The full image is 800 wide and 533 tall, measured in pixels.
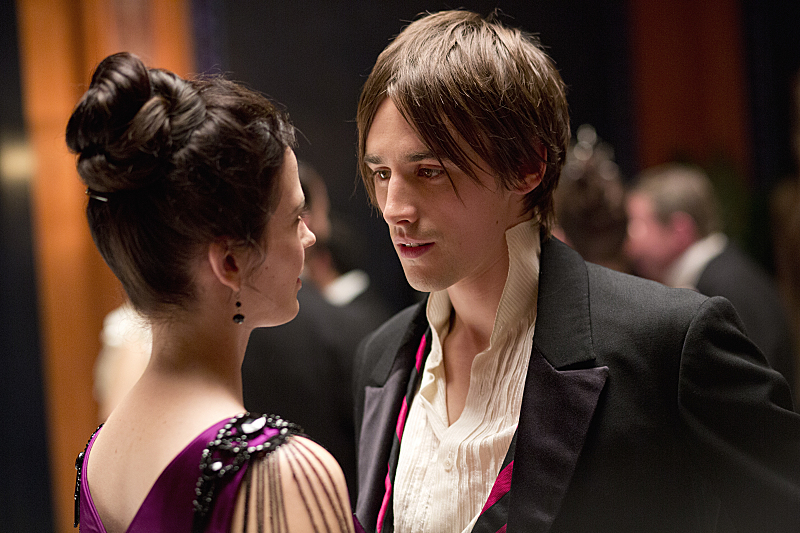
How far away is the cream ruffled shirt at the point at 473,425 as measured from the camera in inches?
63.8

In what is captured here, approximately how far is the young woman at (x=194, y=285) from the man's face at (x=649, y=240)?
3.41 m

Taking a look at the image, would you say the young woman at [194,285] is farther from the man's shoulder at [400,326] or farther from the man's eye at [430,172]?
the man's shoulder at [400,326]

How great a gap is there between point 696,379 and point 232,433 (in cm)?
92

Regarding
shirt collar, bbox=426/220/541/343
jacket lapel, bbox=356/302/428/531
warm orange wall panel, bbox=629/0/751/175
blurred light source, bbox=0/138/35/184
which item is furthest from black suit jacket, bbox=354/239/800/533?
A: warm orange wall panel, bbox=629/0/751/175

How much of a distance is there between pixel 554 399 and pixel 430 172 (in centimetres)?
56

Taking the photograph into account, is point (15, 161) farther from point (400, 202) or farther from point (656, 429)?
point (656, 429)

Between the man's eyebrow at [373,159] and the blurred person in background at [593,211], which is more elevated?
the man's eyebrow at [373,159]

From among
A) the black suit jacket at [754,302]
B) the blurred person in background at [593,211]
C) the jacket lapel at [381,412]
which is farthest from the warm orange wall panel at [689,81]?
the jacket lapel at [381,412]

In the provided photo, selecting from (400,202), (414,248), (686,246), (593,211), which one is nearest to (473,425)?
(414,248)

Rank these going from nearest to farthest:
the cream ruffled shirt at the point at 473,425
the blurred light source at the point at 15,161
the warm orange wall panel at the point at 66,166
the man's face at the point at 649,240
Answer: the cream ruffled shirt at the point at 473,425 < the man's face at the point at 649,240 < the blurred light source at the point at 15,161 < the warm orange wall panel at the point at 66,166

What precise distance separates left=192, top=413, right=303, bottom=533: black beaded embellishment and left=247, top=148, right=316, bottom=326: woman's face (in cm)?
26

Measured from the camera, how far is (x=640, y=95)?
7.08m

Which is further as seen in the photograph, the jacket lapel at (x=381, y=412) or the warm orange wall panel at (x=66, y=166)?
the warm orange wall panel at (x=66, y=166)

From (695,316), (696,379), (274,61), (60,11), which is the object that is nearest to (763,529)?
(696,379)
